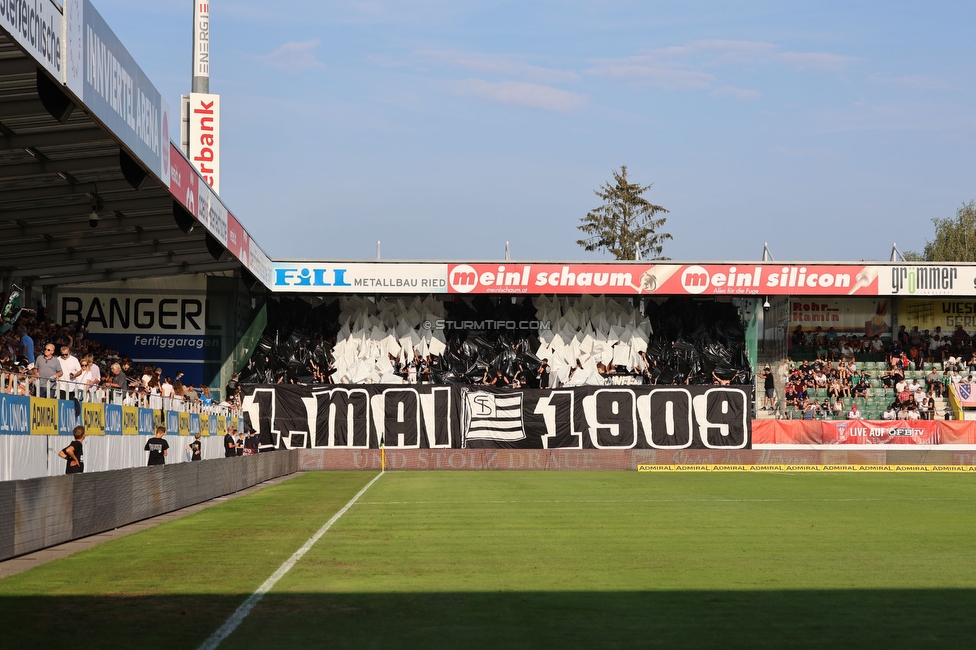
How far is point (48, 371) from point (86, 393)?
3.35ft

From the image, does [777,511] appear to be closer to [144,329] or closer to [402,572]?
[402,572]

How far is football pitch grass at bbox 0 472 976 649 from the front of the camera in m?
8.03

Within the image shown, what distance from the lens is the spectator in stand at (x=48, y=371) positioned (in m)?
18.4

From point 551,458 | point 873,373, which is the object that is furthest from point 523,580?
point 873,373

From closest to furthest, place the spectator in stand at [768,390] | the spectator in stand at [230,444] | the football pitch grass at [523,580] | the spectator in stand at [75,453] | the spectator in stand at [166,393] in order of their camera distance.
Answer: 1. the football pitch grass at [523,580]
2. the spectator in stand at [75,453]
3. the spectator in stand at [166,393]
4. the spectator in stand at [230,444]
5. the spectator in stand at [768,390]

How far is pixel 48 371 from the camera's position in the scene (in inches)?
830

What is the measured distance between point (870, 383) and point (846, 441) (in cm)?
558

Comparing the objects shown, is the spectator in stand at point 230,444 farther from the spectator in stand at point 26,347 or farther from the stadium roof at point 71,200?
the spectator in stand at point 26,347

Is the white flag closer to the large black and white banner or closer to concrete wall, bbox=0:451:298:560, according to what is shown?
the large black and white banner

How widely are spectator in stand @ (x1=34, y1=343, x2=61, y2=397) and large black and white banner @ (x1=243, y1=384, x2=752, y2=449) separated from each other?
21.9m

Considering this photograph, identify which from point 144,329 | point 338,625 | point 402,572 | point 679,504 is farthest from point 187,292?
point 338,625

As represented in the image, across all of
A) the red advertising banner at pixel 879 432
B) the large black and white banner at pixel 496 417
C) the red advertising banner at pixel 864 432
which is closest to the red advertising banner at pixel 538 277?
the large black and white banner at pixel 496 417

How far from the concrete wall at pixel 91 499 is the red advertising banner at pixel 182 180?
5691 mm

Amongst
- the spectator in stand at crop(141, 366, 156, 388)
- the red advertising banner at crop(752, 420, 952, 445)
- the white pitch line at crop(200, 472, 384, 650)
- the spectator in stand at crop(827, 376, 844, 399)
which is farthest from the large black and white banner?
the white pitch line at crop(200, 472, 384, 650)
